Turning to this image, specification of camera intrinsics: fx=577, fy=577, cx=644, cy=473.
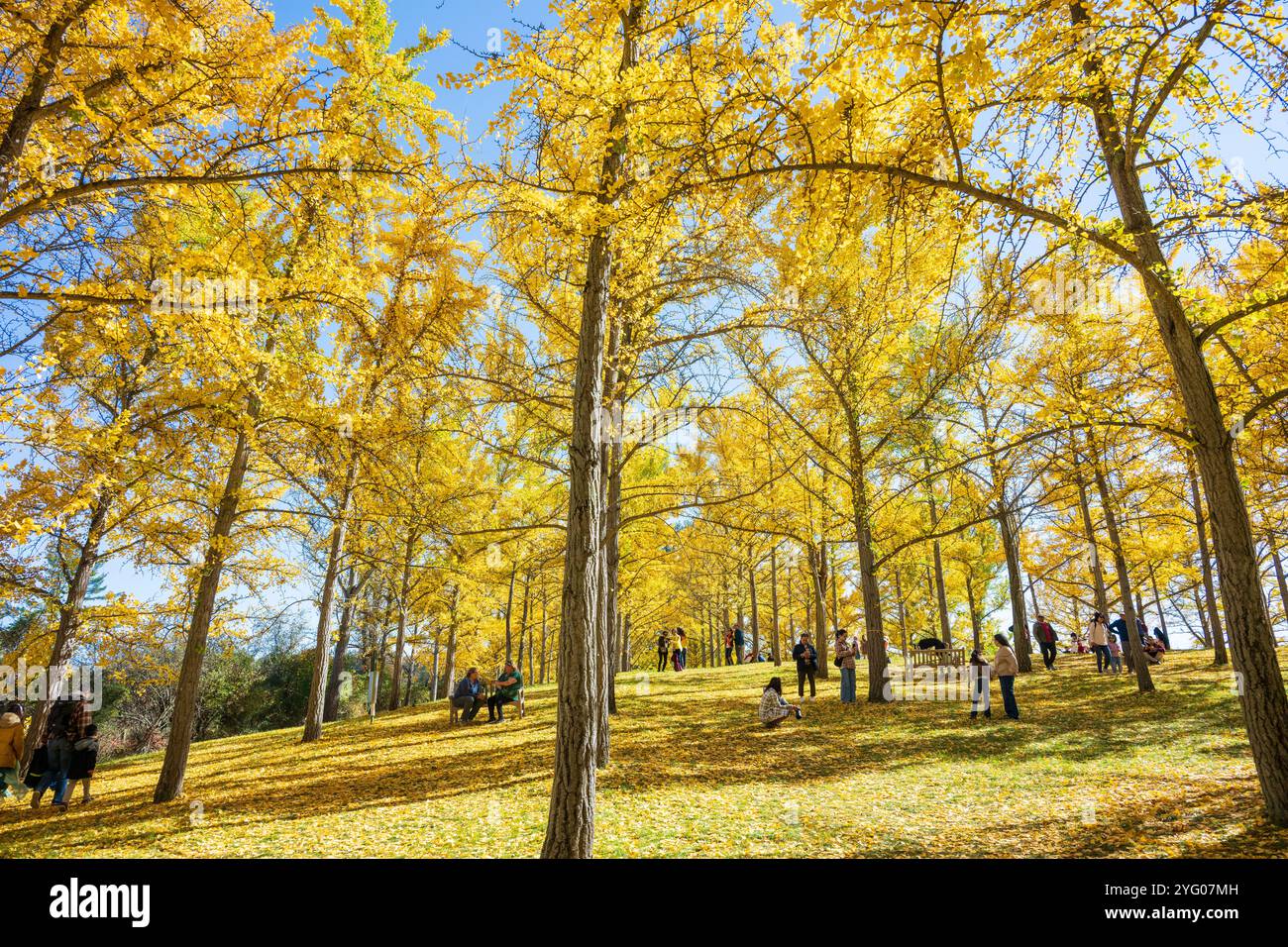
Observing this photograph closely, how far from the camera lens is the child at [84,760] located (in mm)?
7223

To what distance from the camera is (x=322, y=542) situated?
11898mm

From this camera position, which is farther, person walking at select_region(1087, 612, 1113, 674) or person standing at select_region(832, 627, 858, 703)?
person walking at select_region(1087, 612, 1113, 674)

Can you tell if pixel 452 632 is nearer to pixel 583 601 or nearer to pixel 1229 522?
pixel 583 601

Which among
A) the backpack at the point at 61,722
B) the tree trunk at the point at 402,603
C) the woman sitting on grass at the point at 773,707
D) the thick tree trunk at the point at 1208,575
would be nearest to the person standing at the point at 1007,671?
the woman sitting on grass at the point at 773,707

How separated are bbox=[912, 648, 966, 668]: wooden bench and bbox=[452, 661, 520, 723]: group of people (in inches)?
353

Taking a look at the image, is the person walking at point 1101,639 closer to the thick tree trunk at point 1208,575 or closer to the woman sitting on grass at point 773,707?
the thick tree trunk at point 1208,575

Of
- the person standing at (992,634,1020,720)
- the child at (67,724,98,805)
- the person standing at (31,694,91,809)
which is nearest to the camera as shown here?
the person standing at (31,694,91,809)

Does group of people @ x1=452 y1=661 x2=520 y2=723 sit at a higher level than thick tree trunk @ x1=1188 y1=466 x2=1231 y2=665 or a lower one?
lower

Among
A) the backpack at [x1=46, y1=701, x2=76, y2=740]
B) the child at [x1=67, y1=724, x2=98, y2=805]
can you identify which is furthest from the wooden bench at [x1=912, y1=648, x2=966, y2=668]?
the backpack at [x1=46, y1=701, x2=76, y2=740]

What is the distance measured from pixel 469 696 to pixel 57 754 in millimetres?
6061

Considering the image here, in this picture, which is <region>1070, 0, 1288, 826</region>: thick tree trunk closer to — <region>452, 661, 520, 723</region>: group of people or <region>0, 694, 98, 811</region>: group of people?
<region>452, 661, 520, 723</region>: group of people

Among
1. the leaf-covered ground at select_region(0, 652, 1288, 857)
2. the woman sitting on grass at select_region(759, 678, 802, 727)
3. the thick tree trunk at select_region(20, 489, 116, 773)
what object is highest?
the thick tree trunk at select_region(20, 489, 116, 773)

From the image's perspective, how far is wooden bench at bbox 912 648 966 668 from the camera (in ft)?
40.6
